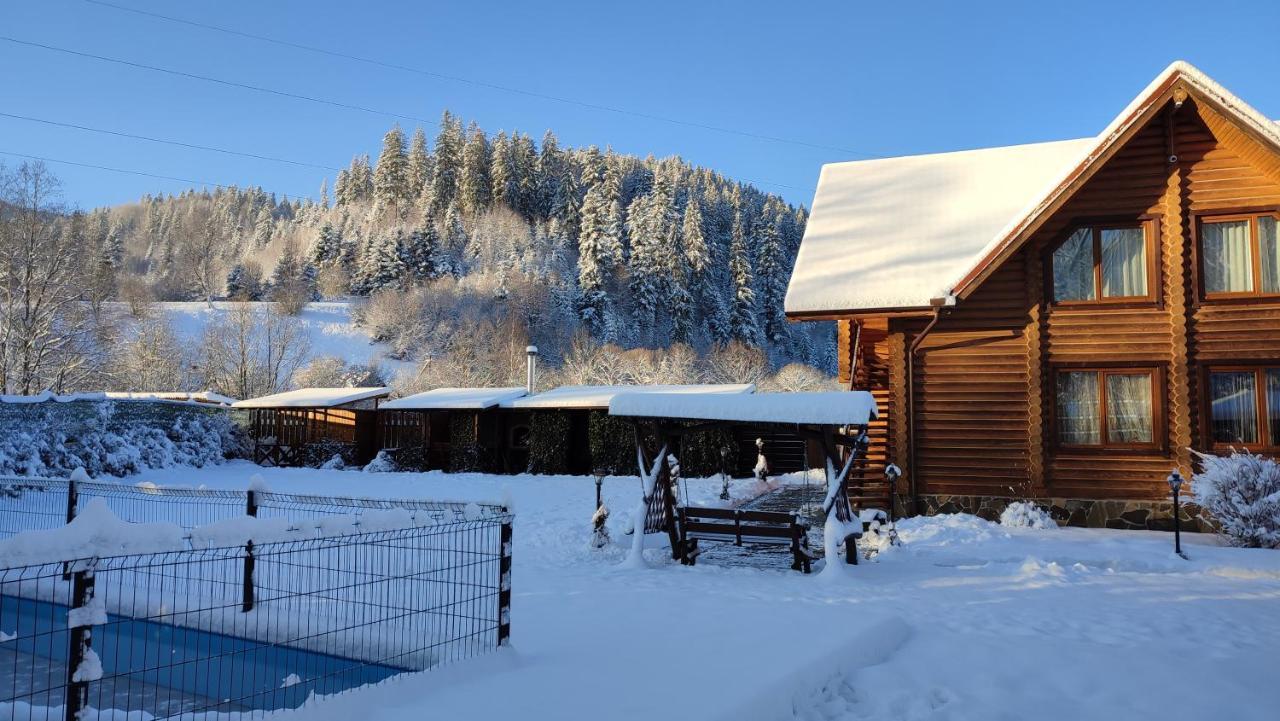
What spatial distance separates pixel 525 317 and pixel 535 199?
23933 millimetres

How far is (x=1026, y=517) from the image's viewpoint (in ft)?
42.9

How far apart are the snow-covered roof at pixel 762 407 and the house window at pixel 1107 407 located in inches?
209

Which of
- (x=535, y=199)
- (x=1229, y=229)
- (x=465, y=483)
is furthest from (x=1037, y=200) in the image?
(x=535, y=199)

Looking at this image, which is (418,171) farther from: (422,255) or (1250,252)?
(1250,252)

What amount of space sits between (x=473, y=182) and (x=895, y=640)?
8280 centimetres

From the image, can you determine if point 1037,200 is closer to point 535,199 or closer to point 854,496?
point 854,496

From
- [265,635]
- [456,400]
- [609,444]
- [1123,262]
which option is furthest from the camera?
[456,400]

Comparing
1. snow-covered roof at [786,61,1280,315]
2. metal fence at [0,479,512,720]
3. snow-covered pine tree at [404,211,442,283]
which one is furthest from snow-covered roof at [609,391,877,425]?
snow-covered pine tree at [404,211,442,283]

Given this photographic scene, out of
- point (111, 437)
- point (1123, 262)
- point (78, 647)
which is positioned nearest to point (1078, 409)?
point (1123, 262)

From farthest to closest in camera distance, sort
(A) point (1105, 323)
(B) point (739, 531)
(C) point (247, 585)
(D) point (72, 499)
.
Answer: (A) point (1105, 323)
(B) point (739, 531)
(D) point (72, 499)
(C) point (247, 585)

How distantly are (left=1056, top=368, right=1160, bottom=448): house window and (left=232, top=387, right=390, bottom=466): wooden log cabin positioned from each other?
73.7 feet

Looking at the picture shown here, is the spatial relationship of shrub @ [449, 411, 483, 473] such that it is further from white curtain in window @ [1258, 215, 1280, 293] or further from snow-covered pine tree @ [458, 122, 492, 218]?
snow-covered pine tree @ [458, 122, 492, 218]

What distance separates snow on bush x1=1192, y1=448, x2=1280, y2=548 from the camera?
10719 mm

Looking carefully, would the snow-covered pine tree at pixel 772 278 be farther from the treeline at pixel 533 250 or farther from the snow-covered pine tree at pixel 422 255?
the snow-covered pine tree at pixel 422 255
